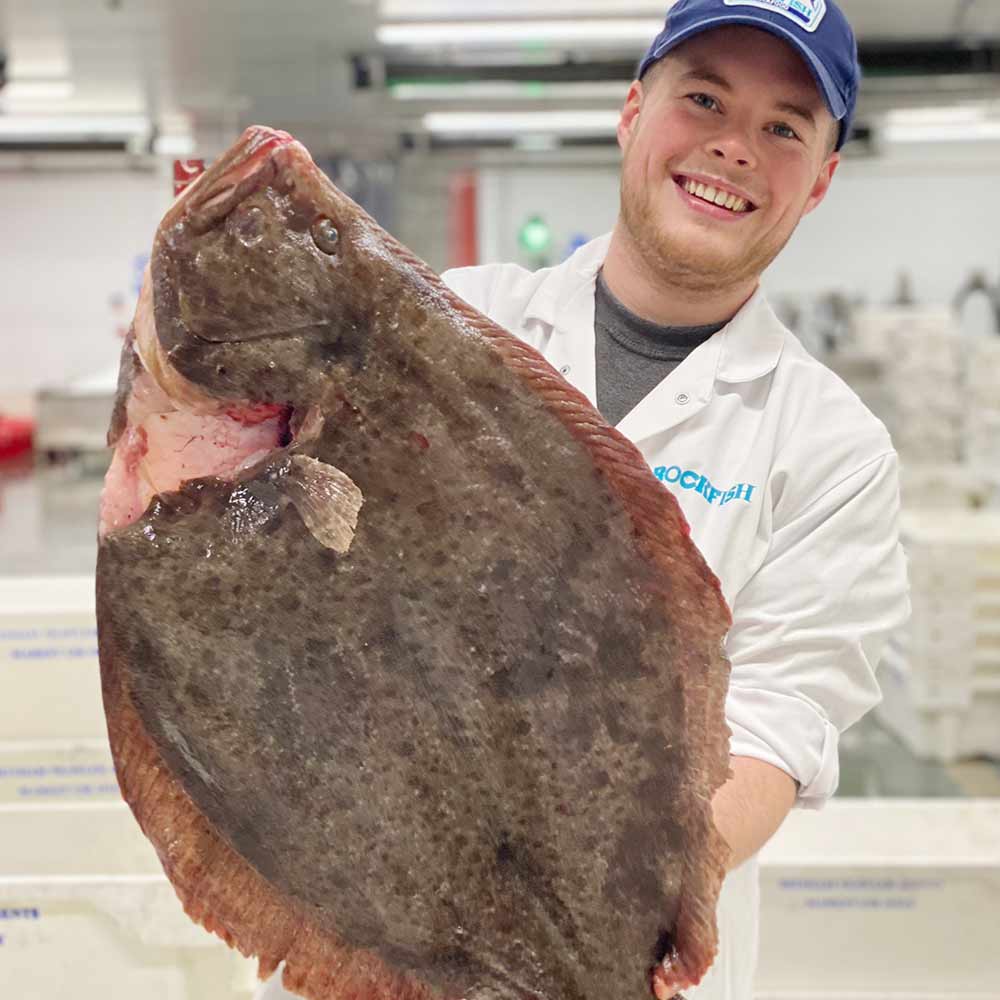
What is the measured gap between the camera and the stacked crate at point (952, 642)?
5352mm

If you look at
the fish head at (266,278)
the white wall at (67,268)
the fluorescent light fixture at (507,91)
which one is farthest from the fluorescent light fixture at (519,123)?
the fish head at (266,278)

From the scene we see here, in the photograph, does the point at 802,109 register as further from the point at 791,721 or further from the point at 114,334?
the point at 114,334

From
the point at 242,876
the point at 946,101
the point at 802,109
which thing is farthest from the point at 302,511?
the point at 946,101

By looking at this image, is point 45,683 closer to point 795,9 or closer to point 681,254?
point 681,254

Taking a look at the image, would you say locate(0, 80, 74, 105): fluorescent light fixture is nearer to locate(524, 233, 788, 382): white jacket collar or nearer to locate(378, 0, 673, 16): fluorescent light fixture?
locate(378, 0, 673, 16): fluorescent light fixture

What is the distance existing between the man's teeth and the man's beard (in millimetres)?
42

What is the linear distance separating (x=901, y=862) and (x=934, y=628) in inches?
112

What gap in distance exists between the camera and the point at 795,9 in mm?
1491

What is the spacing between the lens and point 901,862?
109 inches

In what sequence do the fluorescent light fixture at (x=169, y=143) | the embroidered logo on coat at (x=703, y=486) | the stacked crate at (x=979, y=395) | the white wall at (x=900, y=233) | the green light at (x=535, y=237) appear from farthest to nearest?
the white wall at (x=900, y=233) → the green light at (x=535, y=237) → the fluorescent light fixture at (x=169, y=143) → the stacked crate at (x=979, y=395) → the embroidered logo on coat at (x=703, y=486)

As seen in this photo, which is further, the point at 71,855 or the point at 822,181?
the point at 71,855

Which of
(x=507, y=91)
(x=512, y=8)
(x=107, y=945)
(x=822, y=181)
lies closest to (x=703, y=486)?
(x=822, y=181)

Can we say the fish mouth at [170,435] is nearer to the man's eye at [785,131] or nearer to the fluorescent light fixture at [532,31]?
the man's eye at [785,131]

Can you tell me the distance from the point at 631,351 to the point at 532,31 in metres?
7.09
